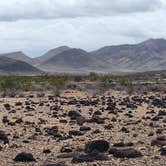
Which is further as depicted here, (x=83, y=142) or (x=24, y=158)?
(x=83, y=142)

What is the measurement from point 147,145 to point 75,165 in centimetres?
510

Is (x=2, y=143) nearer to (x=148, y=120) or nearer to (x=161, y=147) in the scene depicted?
(x=161, y=147)

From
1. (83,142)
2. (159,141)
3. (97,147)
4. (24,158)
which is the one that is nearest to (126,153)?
(97,147)

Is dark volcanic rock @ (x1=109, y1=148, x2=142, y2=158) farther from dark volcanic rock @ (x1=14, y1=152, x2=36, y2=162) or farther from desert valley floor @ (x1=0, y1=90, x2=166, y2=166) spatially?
dark volcanic rock @ (x1=14, y1=152, x2=36, y2=162)

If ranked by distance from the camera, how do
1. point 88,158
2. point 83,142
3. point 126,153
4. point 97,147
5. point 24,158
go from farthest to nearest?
point 83,142 < point 97,147 < point 126,153 < point 24,158 < point 88,158

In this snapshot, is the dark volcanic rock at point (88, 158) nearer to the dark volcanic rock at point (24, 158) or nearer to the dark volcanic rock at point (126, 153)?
the dark volcanic rock at point (126, 153)

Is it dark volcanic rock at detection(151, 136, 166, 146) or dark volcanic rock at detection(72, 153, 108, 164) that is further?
dark volcanic rock at detection(151, 136, 166, 146)

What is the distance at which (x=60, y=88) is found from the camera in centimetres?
8081

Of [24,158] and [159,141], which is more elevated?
[159,141]

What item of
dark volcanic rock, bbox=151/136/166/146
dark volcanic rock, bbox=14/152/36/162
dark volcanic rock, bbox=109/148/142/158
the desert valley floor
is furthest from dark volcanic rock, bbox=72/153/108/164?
dark volcanic rock, bbox=151/136/166/146

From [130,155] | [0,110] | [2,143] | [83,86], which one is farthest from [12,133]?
[83,86]

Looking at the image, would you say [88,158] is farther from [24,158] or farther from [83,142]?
[83,142]

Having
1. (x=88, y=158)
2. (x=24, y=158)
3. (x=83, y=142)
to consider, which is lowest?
(x=83, y=142)

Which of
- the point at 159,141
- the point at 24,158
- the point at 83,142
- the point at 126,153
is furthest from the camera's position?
the point at 83,142
